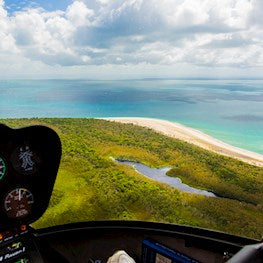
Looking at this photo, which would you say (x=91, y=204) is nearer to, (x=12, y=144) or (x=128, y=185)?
(x=128, y=185)

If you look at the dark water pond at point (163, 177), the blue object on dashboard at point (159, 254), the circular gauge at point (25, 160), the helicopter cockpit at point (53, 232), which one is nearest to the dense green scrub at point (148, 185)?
the dark water pond at point (163, 177)

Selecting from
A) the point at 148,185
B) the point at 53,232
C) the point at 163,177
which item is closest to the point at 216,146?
the point at 163,177

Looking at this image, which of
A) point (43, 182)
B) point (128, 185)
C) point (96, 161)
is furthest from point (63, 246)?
point (96, 161)

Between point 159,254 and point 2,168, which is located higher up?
point 2,168

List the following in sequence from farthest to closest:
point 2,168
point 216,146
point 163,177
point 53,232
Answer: point 216,146 → point 163,177 → point 53,232 → point 2,168

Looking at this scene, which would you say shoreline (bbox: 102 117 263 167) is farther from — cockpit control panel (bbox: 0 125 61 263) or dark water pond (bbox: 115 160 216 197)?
cockpit control panel (bbox: 0 125 61 263)

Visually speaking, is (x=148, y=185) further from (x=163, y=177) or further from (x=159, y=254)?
(x=159, y=254)

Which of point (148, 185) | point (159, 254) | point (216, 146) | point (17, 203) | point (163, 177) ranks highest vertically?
point (17, 203)

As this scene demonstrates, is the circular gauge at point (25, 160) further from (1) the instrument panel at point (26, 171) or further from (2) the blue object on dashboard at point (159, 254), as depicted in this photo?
(2) the blue object on dashboard at point (159, 254)
